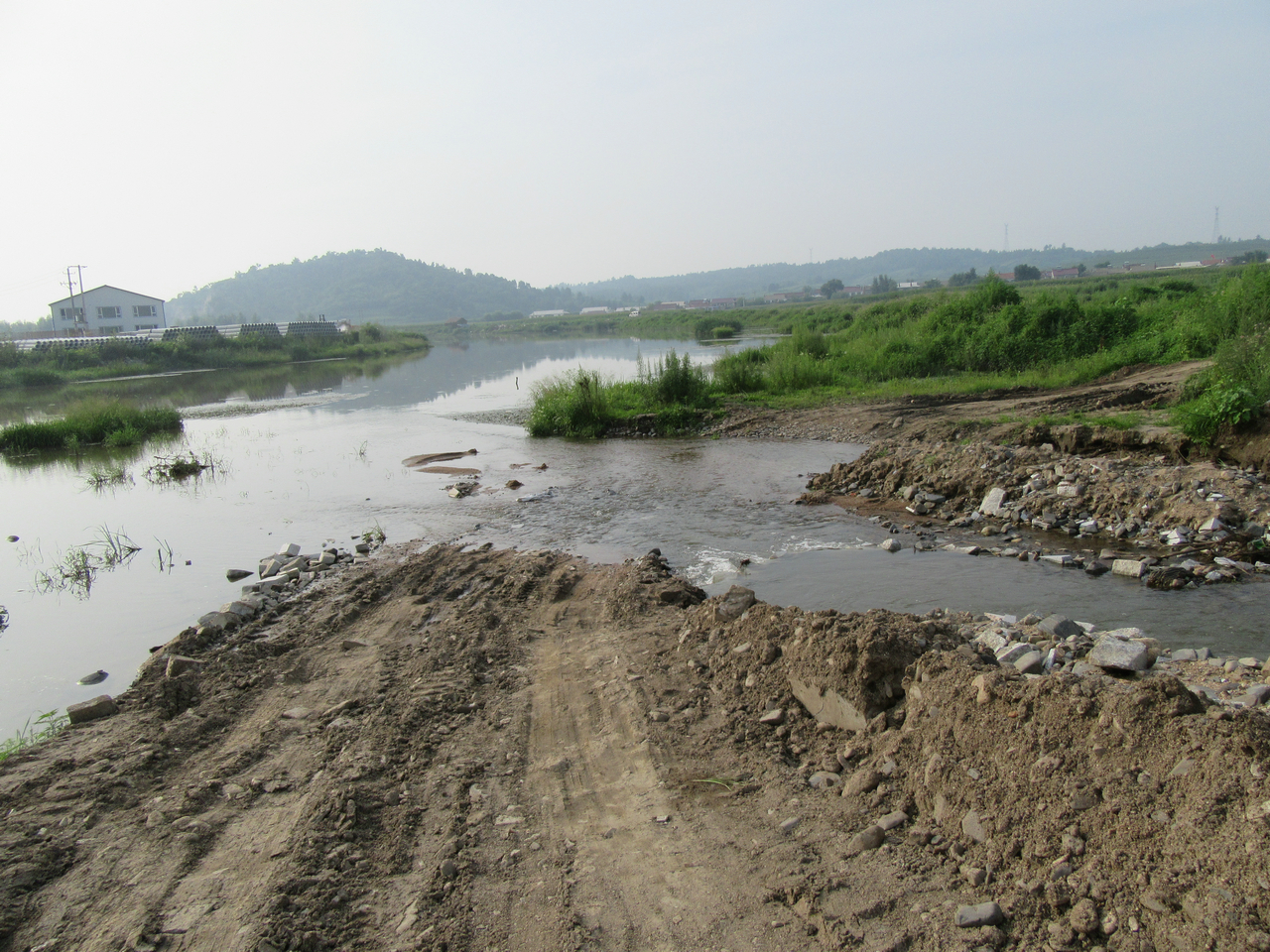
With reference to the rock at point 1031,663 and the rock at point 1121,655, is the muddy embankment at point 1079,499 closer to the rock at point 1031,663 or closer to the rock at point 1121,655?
the rock at point 1121,655

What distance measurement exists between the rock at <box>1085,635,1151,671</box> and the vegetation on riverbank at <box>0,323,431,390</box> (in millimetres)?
52529

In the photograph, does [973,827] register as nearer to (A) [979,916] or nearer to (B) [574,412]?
(A) [979,916]

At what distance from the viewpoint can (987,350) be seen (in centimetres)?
2245

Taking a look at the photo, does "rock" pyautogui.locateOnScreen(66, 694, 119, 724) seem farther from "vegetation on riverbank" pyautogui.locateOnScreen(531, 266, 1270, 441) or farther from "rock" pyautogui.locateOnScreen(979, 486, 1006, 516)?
"vegetation on riverbank" pyautogui.locateOnScreen(531, 266, 1270, 441)

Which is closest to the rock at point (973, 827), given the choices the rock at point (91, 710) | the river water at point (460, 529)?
the river water at point (460, 529)

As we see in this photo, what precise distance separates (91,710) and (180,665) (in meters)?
0.64

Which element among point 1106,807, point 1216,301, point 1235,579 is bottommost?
point 1235,579

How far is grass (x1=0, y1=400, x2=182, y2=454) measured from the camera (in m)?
21.6

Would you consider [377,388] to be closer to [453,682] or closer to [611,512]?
[611,512]

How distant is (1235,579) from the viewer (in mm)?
6801

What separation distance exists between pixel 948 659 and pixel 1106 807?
1.24 meters

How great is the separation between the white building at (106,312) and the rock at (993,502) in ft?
271

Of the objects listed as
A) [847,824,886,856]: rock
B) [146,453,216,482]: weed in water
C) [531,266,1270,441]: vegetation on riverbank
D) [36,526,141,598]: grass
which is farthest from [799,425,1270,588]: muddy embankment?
[146,453,216,482]: weed in water

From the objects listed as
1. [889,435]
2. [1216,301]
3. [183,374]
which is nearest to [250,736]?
[889,435]
